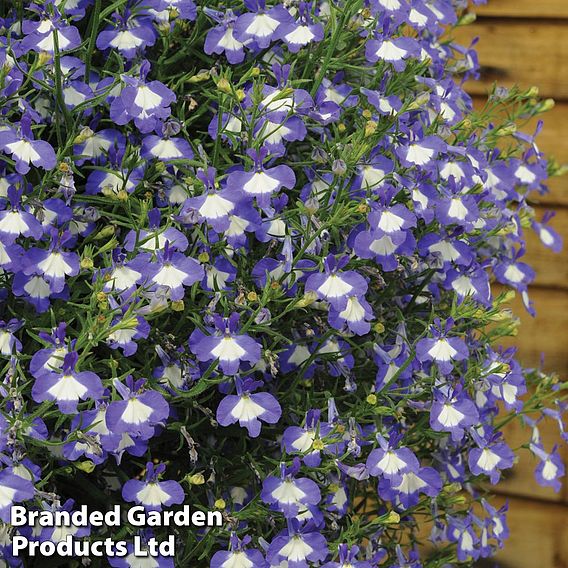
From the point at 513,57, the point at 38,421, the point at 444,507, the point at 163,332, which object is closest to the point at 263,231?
the point at 163,332

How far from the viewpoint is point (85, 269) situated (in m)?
1.24

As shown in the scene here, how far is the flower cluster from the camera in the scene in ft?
3.92

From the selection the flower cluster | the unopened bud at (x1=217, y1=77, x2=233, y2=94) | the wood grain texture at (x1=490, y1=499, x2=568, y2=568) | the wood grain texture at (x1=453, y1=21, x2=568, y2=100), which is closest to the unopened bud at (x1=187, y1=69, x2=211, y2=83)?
the flower cluster

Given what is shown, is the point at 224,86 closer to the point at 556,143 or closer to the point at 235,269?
the point at 235,269

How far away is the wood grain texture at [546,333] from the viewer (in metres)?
2.36

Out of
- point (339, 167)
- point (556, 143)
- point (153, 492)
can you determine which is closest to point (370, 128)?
point (339, 167)

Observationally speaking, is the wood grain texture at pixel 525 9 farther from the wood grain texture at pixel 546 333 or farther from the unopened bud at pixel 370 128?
the unopened bud at pixel 370 128

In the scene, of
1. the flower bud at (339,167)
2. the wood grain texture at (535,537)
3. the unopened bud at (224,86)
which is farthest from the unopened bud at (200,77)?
the wood grain texture at (535,537)

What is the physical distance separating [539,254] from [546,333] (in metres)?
0.20

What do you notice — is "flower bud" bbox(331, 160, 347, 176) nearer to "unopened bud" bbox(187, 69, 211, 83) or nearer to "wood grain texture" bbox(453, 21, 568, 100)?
"unopened bud" bbox(187, 69, 211, 83)

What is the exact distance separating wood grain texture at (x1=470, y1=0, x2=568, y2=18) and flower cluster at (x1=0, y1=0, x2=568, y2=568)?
909 millimetres

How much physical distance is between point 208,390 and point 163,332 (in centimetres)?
14

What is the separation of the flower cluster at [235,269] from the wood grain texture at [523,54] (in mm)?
894

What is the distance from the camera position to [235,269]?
1285 millimetres
